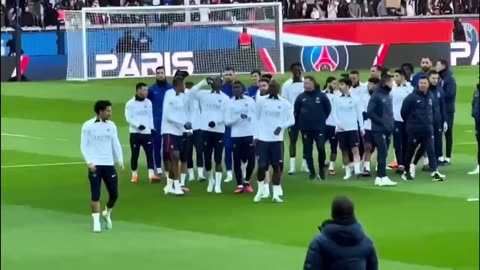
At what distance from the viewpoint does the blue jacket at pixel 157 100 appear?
23531 millimetres

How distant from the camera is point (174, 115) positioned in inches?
856

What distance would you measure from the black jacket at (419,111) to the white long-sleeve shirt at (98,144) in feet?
24.4

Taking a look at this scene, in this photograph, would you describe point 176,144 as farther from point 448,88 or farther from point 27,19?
point 27,19

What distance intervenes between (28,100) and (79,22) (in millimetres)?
3294

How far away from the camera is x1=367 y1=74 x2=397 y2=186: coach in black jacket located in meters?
22.5

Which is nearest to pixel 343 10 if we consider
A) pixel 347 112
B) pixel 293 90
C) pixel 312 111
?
pixel 293 90

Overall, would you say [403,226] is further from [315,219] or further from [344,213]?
[344,213]

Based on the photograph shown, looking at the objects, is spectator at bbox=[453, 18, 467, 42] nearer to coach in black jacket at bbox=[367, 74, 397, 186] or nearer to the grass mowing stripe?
coach in black jacket at bbox=[367, 74, 397, 186]

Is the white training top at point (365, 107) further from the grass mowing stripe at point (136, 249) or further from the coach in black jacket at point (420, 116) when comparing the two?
the grass mowing stripe at point (136, 249)

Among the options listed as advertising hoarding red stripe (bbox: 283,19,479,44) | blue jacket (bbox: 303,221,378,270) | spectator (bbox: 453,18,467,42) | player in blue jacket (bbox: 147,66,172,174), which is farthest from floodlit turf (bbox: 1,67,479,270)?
spectator (bbox: 453,18,467,42)

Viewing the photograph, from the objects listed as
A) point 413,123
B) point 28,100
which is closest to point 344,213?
point 413,123

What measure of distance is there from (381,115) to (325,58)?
2545 centimetres

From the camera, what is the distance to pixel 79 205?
21.4 metres

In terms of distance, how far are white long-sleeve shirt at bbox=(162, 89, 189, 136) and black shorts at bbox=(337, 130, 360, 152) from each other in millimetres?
3687
